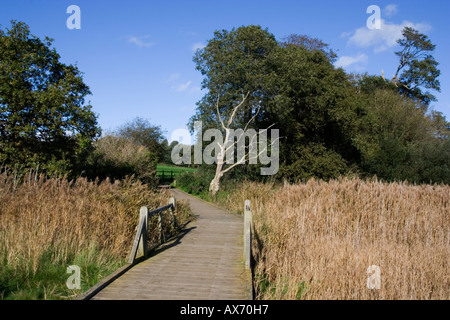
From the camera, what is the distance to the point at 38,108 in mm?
15070

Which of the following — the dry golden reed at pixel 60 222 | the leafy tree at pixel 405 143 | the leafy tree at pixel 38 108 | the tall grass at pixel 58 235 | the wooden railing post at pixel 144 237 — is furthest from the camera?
the leafy tree at pixel 405 143

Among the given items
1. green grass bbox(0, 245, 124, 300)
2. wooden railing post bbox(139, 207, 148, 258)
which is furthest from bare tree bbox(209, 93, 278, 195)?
green grass bbox(0, 245, 124, 300)

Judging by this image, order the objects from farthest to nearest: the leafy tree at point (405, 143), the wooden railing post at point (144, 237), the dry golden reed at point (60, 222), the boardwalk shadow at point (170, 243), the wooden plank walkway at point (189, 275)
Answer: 1. the leafy tree at point (405, 143)
2. the boardwalk shadow at point (170, 243)
3. the wooden railing post at point (144, 237)
4. the dry golden reed at point (60, 222)
5. the wooden plank walkway at point (189, 275)

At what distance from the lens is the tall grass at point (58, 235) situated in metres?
5.73

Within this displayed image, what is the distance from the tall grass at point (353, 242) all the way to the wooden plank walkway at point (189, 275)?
2.12ft

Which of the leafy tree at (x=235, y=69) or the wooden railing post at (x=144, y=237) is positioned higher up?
the leafy tree at (x=235, y=69)

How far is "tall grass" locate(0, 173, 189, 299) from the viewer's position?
5726mm

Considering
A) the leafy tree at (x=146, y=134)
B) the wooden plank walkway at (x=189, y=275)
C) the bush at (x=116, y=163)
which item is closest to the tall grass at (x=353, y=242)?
the wooden plank walkway at (x=189, y=275)

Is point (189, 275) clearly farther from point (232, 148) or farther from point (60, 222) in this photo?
point (232, 148)

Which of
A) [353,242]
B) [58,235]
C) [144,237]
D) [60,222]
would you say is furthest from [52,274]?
[353,242]

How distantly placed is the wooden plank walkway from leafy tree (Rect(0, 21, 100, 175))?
30.8ft

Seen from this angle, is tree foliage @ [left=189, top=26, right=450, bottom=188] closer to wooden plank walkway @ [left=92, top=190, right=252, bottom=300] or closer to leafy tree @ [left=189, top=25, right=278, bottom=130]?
leafy tree @ [left=189, top=25, right=278, bottom=130]

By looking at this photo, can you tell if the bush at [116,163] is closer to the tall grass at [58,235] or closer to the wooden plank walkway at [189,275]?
the tall grass at [58,235]
